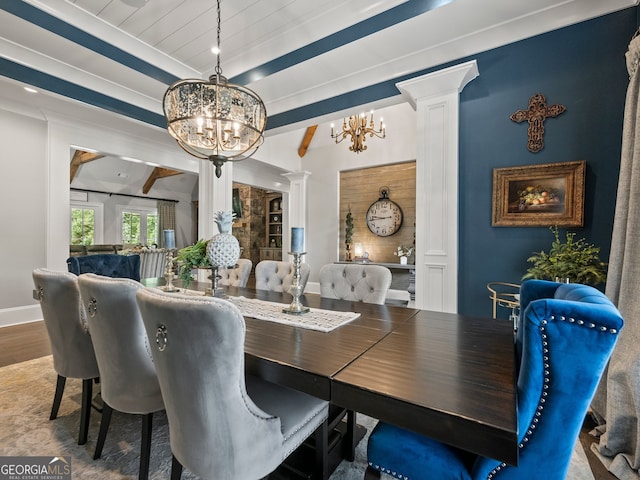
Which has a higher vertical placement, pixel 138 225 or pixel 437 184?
pixel 437 184

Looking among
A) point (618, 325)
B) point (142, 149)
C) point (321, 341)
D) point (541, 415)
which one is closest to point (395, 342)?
point (321, 341)

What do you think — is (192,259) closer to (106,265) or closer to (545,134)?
(106,265)

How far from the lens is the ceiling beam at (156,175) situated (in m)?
8.81

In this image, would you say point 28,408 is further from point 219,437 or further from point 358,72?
point 358,72

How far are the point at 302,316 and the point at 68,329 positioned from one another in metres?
1.33

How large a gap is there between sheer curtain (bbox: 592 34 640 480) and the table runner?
1403 mm

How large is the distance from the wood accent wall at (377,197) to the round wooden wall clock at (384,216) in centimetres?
Result: 8

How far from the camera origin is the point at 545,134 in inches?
97.0

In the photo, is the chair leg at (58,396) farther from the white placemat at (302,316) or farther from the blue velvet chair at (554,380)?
the blue velvet chair at (554,380)

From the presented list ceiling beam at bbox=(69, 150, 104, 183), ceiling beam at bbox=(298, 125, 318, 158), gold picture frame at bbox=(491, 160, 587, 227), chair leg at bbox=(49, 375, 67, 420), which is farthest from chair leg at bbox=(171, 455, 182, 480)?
ceiling beam at bbox=(69, 150, 104, 183)

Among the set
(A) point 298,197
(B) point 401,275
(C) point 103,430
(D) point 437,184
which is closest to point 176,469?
(C) point 103,430

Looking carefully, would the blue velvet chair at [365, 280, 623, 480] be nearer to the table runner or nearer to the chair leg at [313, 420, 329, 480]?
the chair leg at [313, 420, 329, 480]

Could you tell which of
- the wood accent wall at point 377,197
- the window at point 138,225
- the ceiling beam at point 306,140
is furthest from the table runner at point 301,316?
the window at point 138,225

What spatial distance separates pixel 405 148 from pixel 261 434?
553 centimetres
